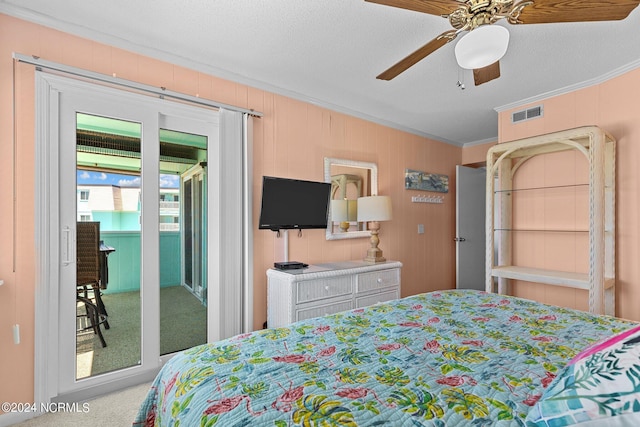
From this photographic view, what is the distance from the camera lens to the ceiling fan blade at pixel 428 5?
1378mm

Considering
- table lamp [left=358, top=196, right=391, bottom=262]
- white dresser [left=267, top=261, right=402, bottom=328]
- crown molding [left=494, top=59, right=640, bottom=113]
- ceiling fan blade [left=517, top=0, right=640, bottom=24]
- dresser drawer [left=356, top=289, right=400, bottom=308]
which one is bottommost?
dresser drawer [left=356, top=289, right=400, bottom=308]

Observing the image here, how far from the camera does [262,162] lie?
305cm

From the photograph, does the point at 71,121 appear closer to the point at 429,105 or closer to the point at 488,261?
the point at 429,105

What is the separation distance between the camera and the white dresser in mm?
2719

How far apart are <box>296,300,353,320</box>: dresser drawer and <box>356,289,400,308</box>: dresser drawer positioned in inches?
4.6

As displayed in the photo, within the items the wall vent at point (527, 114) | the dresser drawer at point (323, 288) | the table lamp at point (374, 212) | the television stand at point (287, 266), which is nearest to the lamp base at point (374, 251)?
the table lamp at point (374, 212)

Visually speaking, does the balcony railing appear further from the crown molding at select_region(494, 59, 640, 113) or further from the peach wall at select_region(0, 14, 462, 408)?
the crown molding at select_region(494, 59, 640, 113)

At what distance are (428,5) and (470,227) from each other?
13.0 ft

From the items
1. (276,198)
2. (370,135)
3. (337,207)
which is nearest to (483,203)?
(370,135)

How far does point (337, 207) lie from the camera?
11.6 feet

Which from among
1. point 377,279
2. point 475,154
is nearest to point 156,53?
point 377,279

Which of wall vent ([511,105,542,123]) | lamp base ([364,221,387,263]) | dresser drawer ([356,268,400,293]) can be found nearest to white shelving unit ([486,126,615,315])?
wall vent ([511,105,542,123])

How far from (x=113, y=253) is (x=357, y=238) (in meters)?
2.43

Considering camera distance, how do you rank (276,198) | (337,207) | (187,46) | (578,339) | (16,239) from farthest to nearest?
(337,207) < (276,198) < (187,46) < (16,239) < (578,339)
